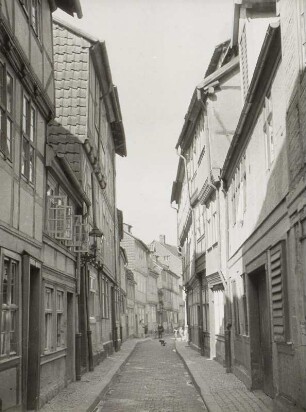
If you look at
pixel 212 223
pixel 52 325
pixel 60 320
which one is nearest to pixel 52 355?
pixel 52 325

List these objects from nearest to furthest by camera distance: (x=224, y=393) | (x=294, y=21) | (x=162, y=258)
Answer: (x=294, y=21) < (x=224, y=393) < (x=162, y=258)

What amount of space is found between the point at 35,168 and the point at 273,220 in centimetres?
438

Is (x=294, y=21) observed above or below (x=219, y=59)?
below

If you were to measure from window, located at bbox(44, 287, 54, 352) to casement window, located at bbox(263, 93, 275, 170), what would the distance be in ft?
17.6

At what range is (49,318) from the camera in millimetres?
13062

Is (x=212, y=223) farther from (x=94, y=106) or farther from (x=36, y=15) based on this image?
(x=36, y=15)

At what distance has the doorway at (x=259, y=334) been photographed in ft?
41.1

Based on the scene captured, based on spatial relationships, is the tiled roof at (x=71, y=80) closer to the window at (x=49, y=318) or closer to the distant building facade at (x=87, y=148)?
the distant building facade at (x=87, y=148)

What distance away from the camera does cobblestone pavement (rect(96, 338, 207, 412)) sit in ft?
38.1

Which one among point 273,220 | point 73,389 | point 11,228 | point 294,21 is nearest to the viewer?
point 294,21

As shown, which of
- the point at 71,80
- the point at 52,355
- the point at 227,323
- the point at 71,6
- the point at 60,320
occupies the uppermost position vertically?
the point at 71,6

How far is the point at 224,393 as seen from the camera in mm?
12648

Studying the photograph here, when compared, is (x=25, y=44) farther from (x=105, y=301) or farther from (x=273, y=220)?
(x=105, y=301)

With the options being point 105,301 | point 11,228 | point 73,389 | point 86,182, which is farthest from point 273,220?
point 105,301
